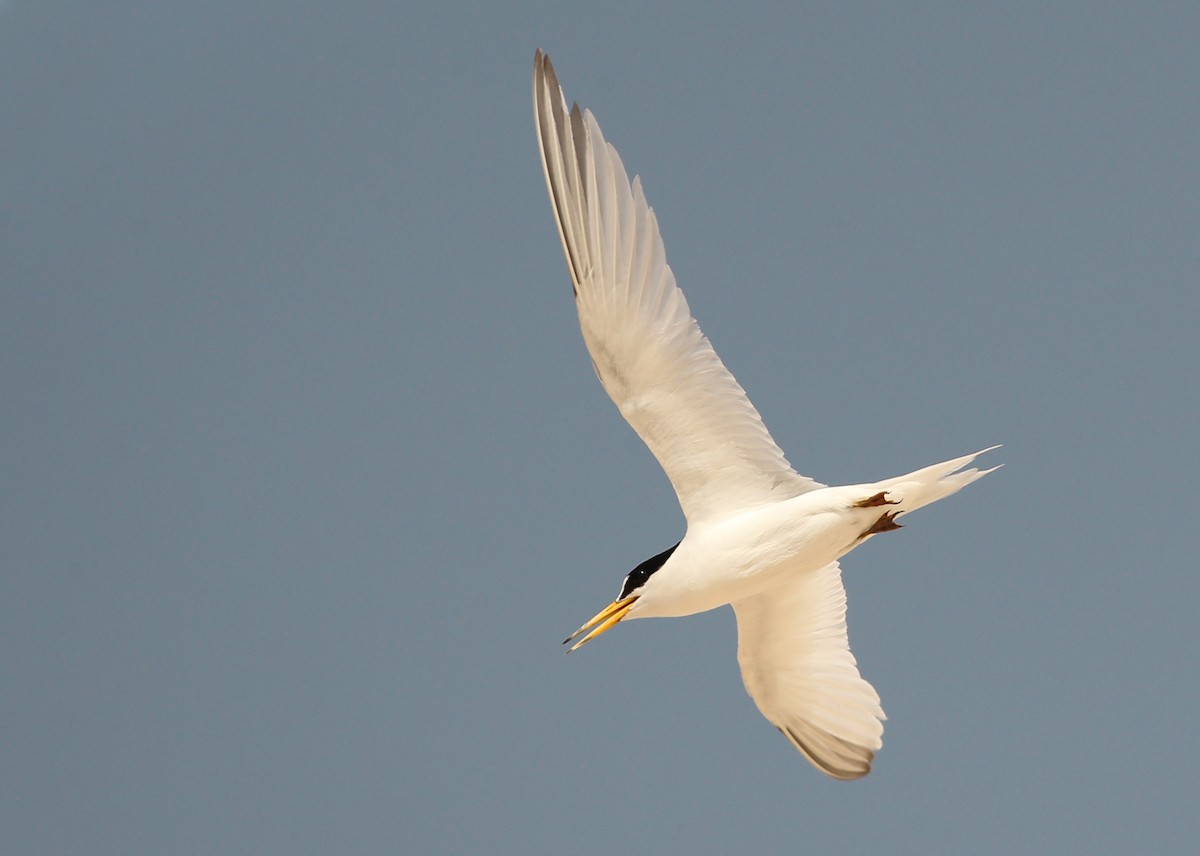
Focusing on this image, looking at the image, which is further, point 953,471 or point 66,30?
point 66,30

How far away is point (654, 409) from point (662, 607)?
0.53m

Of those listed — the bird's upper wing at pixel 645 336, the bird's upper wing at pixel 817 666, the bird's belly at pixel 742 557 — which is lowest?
the bird's upper wing at pixel 817 666

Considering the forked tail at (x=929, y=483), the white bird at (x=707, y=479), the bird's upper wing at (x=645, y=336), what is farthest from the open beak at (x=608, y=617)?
the forked tail at (x=929, y=483)

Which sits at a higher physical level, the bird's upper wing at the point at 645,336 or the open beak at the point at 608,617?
the bird's upper wing at the point at 645,336

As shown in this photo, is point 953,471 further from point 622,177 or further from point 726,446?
point 622,177

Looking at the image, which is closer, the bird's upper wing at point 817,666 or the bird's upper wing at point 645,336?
the bird's upper wing at point 645,336

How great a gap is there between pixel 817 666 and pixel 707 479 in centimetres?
75

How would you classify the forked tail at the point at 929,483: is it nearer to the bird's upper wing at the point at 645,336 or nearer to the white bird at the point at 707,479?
the white bird at the point at 707,479

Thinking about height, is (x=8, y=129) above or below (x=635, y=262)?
above

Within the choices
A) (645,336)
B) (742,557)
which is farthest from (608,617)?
(645,336)

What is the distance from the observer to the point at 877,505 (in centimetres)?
368

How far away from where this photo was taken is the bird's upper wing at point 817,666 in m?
4.25

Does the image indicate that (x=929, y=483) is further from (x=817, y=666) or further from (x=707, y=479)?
(x=817, y=666)

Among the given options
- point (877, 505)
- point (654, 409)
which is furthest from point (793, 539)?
→ point (654, 409)
